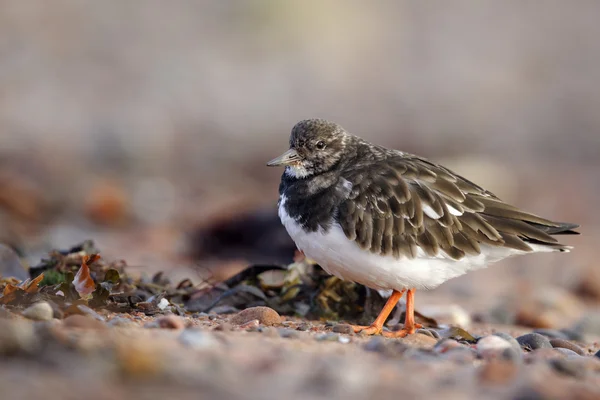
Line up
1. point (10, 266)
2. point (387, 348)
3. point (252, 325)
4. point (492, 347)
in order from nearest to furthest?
1. point (387, 348)
2. point (492, 347)
3. point (252, 325)
4. point (10, 266)

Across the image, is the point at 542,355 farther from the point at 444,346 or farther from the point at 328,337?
the point at 328,337

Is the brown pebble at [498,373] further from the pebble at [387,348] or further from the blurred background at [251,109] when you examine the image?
the blurred background at [251,109]

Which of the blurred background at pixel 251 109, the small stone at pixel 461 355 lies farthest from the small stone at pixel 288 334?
the blurred background at pixel 251 109

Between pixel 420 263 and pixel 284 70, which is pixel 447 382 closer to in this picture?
pixel 420 263

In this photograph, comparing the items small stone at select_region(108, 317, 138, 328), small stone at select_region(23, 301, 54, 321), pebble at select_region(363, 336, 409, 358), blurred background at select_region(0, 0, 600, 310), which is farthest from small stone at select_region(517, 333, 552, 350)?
blurred background at select_region(0, 0, 600, 310)

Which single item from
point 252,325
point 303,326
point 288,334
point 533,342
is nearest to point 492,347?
point 533,342

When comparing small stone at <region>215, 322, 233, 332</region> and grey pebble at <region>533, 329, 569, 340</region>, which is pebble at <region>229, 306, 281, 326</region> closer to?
small stone at <region>215, 322, 233, 332</region>
